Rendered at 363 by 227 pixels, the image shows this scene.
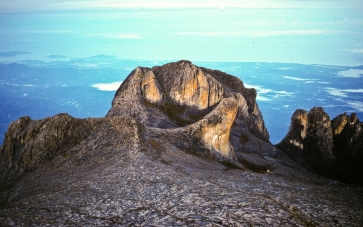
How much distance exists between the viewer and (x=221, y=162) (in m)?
71.5

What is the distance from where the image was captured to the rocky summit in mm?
30516

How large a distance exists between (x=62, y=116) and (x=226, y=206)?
1713 inches

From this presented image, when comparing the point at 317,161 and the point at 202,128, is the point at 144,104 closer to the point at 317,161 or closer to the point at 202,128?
the point at 202,128

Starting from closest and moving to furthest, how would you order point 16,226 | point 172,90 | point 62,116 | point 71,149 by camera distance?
point 16,226 → point 71,149 → point 62,116 → point 172,90

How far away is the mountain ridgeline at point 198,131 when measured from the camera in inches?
2493

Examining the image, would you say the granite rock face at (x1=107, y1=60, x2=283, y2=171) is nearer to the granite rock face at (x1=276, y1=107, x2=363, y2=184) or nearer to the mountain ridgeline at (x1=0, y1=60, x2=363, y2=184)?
the mountain ridgeline at (x1=0, y1=60, x2=363, y2=184)

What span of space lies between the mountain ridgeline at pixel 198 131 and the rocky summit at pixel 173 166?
0.31 m

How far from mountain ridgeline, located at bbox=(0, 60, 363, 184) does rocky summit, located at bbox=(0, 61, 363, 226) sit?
1.02ft

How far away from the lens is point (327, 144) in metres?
110

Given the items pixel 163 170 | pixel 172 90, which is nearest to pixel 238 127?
pixel 172 90

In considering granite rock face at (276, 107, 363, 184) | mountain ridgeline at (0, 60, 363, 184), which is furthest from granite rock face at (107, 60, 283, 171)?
granite rock face at (276, 107, 363, 184)

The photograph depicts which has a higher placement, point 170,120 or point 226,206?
point 170,120

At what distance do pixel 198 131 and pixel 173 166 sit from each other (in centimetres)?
2514

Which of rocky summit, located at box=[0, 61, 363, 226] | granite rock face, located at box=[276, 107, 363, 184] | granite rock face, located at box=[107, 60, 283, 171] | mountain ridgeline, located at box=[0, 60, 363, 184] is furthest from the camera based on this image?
granite rock face, located at box=[276, 107, 363, 184]
